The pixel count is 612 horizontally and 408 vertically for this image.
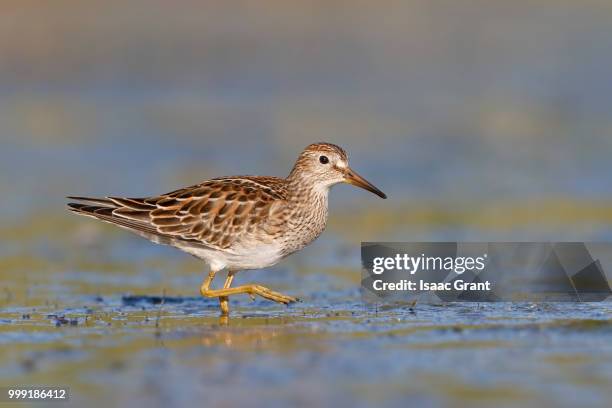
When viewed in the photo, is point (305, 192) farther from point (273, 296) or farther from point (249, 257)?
point (273, 296)

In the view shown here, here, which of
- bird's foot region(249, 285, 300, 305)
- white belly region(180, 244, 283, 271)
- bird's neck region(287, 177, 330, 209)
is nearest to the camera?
bird's foot region(249, 285, 300, 305)

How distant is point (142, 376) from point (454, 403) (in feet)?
7.83

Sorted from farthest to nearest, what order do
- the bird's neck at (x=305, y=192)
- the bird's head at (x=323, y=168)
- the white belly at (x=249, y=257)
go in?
the bird's head at (x=323, y=168) → the bird's neck at (x=305, y=192) → the white belly at (x=249, y=257)

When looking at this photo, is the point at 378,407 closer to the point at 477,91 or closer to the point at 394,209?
the point at 394,209

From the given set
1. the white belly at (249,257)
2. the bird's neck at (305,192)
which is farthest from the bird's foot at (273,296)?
the bird's neck at (305,192)

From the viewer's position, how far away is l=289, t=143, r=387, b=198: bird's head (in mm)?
12852

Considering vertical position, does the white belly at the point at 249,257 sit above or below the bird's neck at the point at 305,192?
below

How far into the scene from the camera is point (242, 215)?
12344 millimetres

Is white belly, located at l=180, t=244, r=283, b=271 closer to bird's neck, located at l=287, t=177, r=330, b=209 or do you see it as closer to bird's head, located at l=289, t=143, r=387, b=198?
bird's neck, located at l=287, t=177, r=330, b=209

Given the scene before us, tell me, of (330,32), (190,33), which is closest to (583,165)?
(330,32)

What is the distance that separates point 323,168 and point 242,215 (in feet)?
3.78

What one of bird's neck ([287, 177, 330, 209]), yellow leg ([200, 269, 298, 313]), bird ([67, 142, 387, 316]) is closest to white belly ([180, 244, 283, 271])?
bird ([67, 142, 387, 316])

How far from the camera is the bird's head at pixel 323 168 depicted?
42.2 ft

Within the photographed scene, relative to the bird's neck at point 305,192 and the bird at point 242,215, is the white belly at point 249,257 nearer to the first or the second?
the bird at point 242,215
